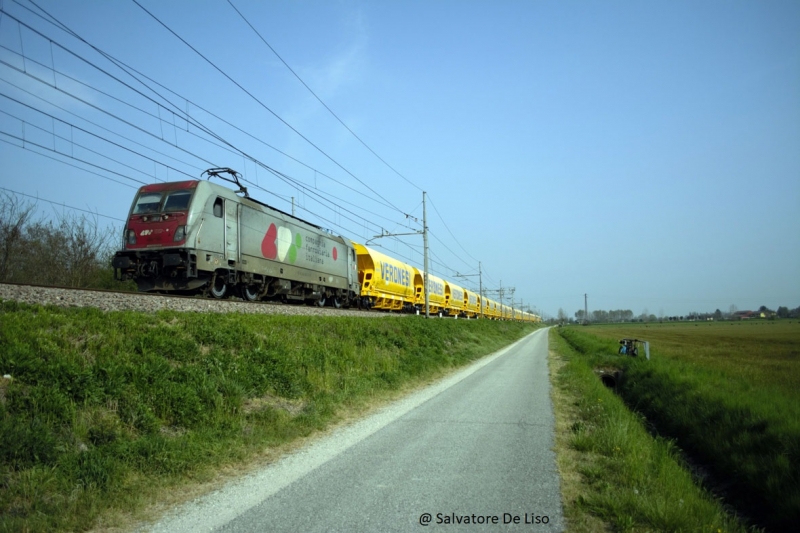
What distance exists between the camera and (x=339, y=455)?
693cm

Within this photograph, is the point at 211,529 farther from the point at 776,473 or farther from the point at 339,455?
the point at 776,473

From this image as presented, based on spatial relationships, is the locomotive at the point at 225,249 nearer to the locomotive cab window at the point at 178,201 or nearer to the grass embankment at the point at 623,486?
the locomotive cab window at the point at 178,201

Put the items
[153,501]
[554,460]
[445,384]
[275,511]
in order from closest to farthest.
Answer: [275,511]
[153,501]
[554,460]
[445,384]

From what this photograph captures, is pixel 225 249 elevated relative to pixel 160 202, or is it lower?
lower

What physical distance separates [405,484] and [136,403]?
4070 millimetres

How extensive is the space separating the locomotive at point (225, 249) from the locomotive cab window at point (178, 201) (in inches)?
1.4

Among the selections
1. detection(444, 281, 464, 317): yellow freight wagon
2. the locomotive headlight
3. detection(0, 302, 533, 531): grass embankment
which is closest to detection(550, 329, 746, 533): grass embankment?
detection(0, 302, 533, 531): grass embankment

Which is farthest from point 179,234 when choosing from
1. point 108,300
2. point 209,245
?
point 108,300

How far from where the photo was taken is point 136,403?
22.7 ft

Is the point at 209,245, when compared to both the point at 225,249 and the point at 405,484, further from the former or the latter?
the point at 405,484

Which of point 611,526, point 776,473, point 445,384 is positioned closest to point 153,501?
point 611,526

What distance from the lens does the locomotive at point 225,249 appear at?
14812 millimetres

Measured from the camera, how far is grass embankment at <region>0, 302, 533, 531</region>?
5.01 metres

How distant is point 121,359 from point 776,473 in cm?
1008
